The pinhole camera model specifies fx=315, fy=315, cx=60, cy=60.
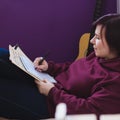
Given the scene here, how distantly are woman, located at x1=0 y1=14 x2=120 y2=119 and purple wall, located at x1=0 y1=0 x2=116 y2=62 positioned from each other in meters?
0.95

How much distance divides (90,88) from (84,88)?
26mm

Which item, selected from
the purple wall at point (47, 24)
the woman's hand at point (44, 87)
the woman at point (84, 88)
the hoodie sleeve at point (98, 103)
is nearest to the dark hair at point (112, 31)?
the woman at point (84, 88)

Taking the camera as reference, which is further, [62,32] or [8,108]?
[62,32]

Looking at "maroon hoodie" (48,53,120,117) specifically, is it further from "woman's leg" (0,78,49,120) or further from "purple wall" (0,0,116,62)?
"purple wall" (0,0,116,62)

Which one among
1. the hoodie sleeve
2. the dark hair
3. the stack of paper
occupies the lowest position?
the hoodie sleeve

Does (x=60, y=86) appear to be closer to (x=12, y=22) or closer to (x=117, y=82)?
(x=117, y=82)

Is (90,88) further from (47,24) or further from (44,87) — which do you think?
(47,24)

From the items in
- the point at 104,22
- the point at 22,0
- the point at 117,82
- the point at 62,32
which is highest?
the point at 22,0

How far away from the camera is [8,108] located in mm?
1230

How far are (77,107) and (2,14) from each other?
1322mm

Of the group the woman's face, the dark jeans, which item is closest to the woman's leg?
the dark jeans

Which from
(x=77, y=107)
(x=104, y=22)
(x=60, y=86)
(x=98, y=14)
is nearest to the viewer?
(x=77, y=107)

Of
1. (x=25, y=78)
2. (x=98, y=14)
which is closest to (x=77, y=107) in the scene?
(x=25, y=78)

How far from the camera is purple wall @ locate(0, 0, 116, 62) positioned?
2312 mm
